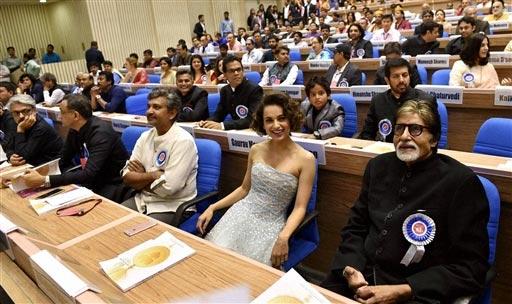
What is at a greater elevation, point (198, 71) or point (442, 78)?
point (198, 71)

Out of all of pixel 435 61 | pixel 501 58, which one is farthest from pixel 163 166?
pixel 501 58

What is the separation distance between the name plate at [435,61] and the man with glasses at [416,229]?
314cm

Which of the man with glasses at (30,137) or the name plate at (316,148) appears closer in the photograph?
the name plate at (316,148)

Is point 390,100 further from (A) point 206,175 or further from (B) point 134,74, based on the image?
(B) point 134,74

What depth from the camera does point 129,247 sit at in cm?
162

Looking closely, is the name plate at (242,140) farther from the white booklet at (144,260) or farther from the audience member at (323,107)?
the white booklet at (144,260)

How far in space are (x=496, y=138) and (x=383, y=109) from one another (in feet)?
2.98

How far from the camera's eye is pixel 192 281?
1372 millimetres

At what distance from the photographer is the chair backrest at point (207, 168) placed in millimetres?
2500

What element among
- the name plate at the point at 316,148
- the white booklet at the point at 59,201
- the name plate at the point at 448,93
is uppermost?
the name plate at the point at 448,93

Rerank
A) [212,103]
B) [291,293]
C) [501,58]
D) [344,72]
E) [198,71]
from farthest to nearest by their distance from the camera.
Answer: [198,71] < [344,72] < [212,103] < [501,58] < [291,293]

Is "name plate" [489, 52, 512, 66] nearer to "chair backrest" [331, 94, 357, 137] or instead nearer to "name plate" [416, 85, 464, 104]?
"name plate" [416, 85, 464, 104]

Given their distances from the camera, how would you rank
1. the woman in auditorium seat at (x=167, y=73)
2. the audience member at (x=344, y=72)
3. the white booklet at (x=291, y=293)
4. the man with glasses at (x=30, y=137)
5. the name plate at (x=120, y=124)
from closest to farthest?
the white booklet at (x=291, y=293), the man with glasses at (x=30, y=137), the name plate at (x=120, y=124), the audience member at (x=344, y=72), the woman in auditorium seat at (x=167, y=73)

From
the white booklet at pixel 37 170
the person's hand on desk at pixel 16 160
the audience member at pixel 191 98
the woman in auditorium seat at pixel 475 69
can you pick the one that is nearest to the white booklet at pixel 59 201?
the white booklet at pixel 37 170
